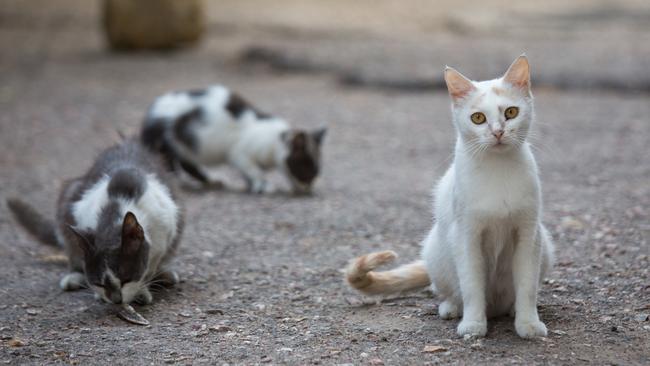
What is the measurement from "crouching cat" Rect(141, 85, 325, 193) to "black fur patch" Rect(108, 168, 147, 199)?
274 cm

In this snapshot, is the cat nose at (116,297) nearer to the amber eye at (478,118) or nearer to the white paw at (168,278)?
the white paw at (168,278)

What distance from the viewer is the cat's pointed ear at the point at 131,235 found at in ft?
13.6

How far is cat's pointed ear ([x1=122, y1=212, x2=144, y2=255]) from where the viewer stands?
163 inches

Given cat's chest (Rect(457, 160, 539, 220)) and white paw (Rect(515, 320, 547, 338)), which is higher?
cat's chest (Rect(457, 160, 539, 220))

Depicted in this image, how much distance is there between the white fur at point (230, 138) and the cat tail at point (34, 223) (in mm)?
2252

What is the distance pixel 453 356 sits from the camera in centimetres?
356

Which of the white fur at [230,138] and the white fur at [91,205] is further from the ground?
the white fur at [91,205]

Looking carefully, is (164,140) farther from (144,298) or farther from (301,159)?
(144,298)

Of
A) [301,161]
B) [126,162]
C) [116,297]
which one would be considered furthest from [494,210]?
[301,161]

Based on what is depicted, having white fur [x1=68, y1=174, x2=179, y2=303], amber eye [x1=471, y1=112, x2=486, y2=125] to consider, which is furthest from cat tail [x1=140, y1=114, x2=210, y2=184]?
amber eye [x1=471, y1=112, x2=486, y2=125]

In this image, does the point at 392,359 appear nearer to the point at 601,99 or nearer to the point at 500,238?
the point at 500,238

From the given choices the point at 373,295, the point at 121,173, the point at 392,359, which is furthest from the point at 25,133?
the point at 392,359

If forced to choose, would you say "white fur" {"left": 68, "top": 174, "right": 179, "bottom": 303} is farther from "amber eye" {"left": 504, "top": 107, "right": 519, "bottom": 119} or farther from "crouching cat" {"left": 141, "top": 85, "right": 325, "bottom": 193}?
"crouching cat" {"left": 141, "top": 85, "right": 325, "bottom": 193}

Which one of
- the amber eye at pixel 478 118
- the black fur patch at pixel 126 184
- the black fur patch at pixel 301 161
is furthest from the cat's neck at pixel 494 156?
the black fur patch at pixel 301 161
